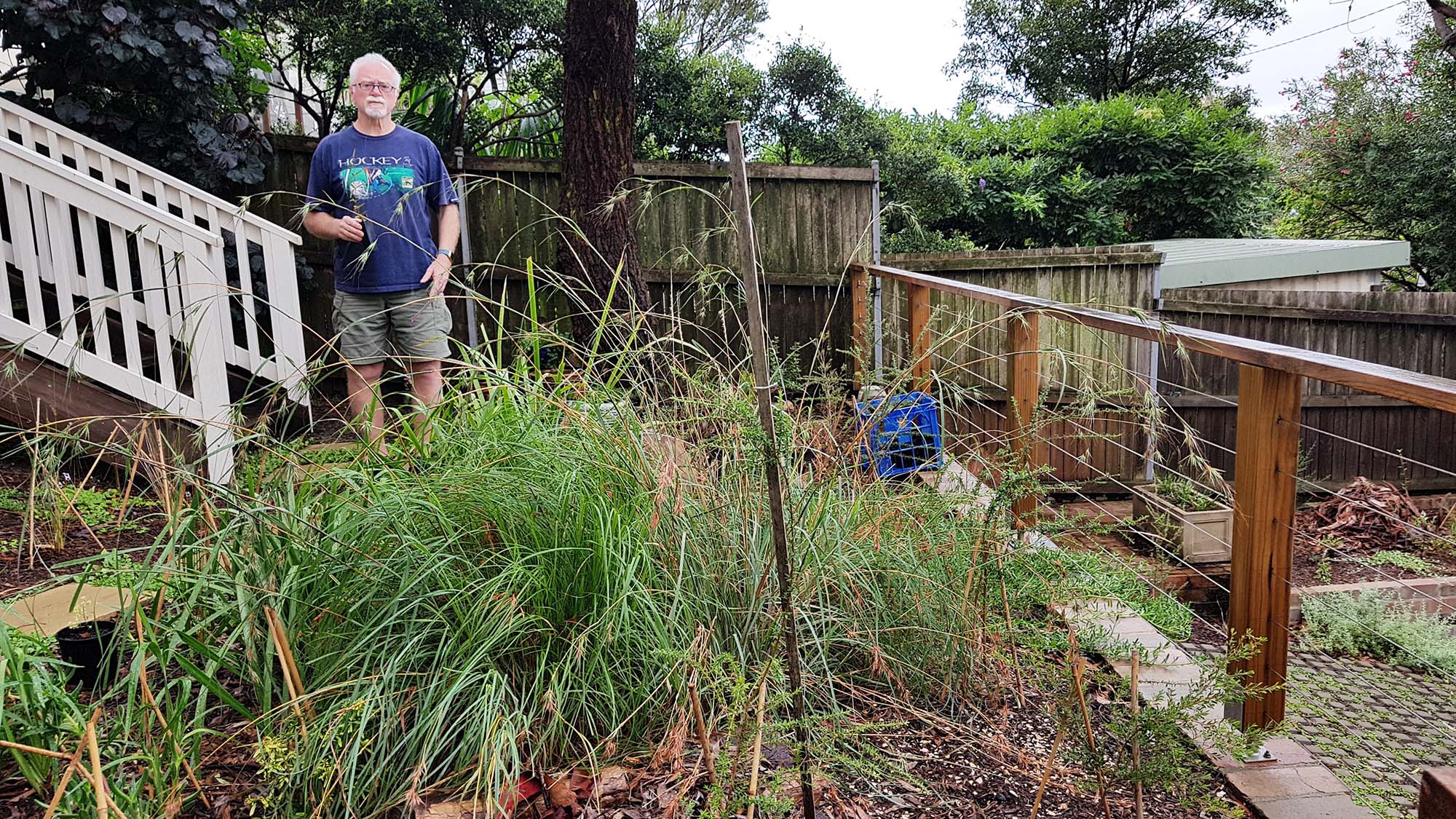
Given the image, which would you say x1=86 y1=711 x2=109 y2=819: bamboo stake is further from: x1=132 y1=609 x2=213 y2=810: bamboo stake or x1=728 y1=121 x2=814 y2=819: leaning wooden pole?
x1=728 y1=121 x2=814 y2=819: leaning wooden pole

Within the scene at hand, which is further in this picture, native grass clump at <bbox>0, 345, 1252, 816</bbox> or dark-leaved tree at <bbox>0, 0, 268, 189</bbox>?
dark-leaved tree at <bbox>0, 0, 268, 189</bbox>

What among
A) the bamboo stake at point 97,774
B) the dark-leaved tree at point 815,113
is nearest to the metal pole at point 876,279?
the dark-leaved tree at point 815,113

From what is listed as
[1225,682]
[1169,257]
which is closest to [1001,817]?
[1225,682]

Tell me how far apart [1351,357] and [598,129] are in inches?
232

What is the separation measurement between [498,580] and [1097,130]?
441 inches

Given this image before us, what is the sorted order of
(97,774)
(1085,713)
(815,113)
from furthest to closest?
(815,113), (1085,713), (97,774)

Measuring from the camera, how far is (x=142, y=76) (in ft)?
15.6

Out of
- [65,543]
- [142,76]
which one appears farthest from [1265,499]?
[142,76]

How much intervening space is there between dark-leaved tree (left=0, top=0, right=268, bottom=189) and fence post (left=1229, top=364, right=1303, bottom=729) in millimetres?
5292

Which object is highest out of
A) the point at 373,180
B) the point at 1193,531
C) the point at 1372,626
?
the point at 373,180

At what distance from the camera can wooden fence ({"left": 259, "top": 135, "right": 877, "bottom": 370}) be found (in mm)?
5836

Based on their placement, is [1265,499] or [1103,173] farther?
[1103,173]

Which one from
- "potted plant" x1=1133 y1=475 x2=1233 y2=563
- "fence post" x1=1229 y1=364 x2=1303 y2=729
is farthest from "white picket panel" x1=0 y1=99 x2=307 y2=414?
"potted plant" x1=1133 y1=475 x2=1233 y2=563

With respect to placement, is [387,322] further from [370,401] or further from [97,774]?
[97,774]
